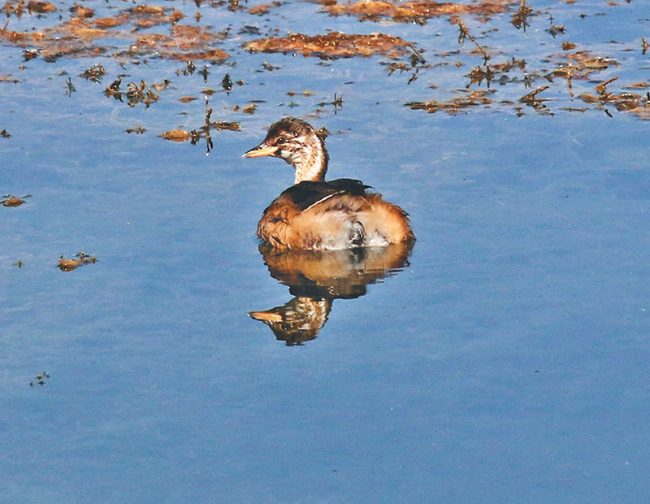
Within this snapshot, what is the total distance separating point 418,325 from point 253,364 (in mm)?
1548

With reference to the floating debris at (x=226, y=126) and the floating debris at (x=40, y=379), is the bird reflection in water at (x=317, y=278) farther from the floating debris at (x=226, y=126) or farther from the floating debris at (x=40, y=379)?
the floating debris at (x=226, y=126)

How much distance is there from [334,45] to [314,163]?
5596mm

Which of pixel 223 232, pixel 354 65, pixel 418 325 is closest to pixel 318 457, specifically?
pixel 418 325

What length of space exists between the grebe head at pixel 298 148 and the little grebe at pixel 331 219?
36.0 inches

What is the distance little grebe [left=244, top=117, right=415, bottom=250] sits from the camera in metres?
13.9

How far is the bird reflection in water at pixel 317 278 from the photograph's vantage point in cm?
1223

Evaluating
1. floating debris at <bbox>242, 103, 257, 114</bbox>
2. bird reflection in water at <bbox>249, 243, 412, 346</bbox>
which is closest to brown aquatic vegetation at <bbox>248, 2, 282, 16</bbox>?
floating debris at <bbox>242, 103, 257, 114</bbox>

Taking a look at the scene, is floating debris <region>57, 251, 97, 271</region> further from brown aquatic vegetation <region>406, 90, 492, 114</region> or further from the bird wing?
brown aquatic vegetation <region>406, 90, 492, 114</region>

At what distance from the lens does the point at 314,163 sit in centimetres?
1555

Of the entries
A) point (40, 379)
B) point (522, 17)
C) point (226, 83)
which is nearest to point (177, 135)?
point (226, 83)

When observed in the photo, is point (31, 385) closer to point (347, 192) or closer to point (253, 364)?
point (253, 364)

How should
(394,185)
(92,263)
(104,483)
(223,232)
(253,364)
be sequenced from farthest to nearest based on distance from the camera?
1. (394,185)
2. (223,232)
3. (92,263)
4. (253,364)
5. (104,483)

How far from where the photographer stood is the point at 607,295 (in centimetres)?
1236

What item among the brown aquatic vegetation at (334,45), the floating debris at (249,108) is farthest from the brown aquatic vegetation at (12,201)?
the brown aquatic vegetation at (334,45)
